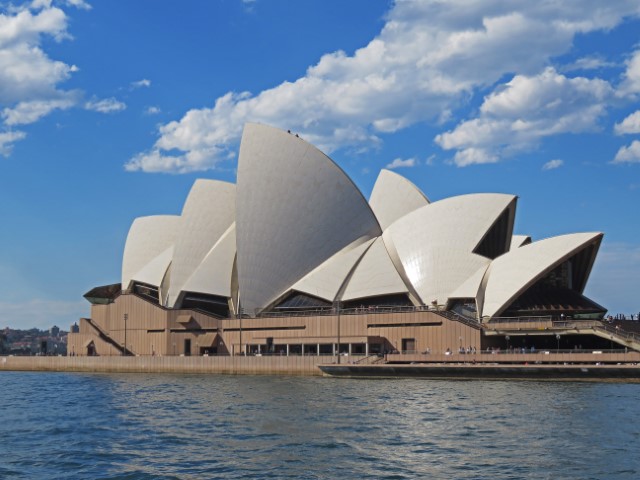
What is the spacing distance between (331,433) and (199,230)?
47.7 m

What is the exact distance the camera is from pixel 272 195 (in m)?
64.7

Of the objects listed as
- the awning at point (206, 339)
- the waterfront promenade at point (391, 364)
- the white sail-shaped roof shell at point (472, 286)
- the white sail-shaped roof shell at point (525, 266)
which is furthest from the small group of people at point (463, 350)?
the awning at point (206, 339)

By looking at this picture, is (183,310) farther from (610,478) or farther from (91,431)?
(610,478)

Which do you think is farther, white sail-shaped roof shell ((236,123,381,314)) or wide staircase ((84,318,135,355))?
wide staircase ((84,318,135,355))

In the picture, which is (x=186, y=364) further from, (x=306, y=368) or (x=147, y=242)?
(x=147, y=242)

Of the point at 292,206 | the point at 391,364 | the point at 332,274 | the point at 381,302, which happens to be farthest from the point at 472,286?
the point at 292,206

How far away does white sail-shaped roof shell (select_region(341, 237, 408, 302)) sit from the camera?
61312 millimetres

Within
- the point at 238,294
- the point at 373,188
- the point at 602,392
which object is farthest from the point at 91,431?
the point at 373,188

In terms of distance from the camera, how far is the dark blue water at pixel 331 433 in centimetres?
2080

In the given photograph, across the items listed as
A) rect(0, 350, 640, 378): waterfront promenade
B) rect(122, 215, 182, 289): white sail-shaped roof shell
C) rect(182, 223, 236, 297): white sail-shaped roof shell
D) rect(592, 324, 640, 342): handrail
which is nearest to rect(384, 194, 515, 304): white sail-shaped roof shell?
rect(0, 350, 640, 378): waterfront promenade

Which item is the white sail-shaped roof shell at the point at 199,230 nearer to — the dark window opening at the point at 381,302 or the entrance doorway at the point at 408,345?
the dark window opening at the point at 381,302

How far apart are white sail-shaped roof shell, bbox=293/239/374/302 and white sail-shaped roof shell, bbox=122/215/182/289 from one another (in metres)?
18.8

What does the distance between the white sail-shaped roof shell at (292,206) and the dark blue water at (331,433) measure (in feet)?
78.8

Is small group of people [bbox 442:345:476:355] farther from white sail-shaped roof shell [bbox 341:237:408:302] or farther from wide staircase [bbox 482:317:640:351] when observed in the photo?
white sail-shaped roof shell [bbox 341:237:408:302]
